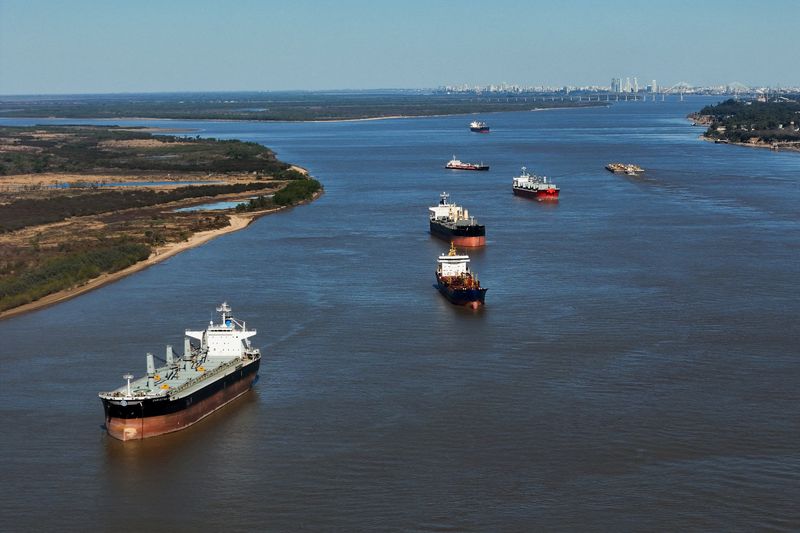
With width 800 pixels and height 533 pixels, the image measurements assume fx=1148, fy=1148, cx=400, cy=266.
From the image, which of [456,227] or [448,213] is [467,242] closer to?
[456,227]

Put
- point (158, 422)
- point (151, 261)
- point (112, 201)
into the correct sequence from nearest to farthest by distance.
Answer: point (158, 422), point (151, 261), point (112, 201)

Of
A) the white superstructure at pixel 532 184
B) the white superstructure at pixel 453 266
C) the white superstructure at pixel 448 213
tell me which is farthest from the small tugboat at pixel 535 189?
the white superstructure at pixel 453 266

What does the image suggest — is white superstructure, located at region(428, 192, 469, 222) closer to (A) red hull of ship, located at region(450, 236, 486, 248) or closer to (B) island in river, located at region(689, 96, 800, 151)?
(A) red hull of ship, located at region(450, 236, 486, 248)

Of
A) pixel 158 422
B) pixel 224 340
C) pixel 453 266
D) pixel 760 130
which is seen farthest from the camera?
pixel 760 130

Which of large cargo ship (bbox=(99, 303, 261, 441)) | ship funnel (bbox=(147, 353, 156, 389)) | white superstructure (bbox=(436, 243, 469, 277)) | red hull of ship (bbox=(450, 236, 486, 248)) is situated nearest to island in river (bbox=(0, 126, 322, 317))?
large cargo ship (bbox=(99, 303, 261, 441))

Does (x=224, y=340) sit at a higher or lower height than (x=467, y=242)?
higher

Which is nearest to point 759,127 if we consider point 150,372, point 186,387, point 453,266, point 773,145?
point 773,145

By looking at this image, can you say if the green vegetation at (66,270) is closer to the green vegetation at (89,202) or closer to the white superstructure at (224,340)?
the green vegetation at (89,202)
